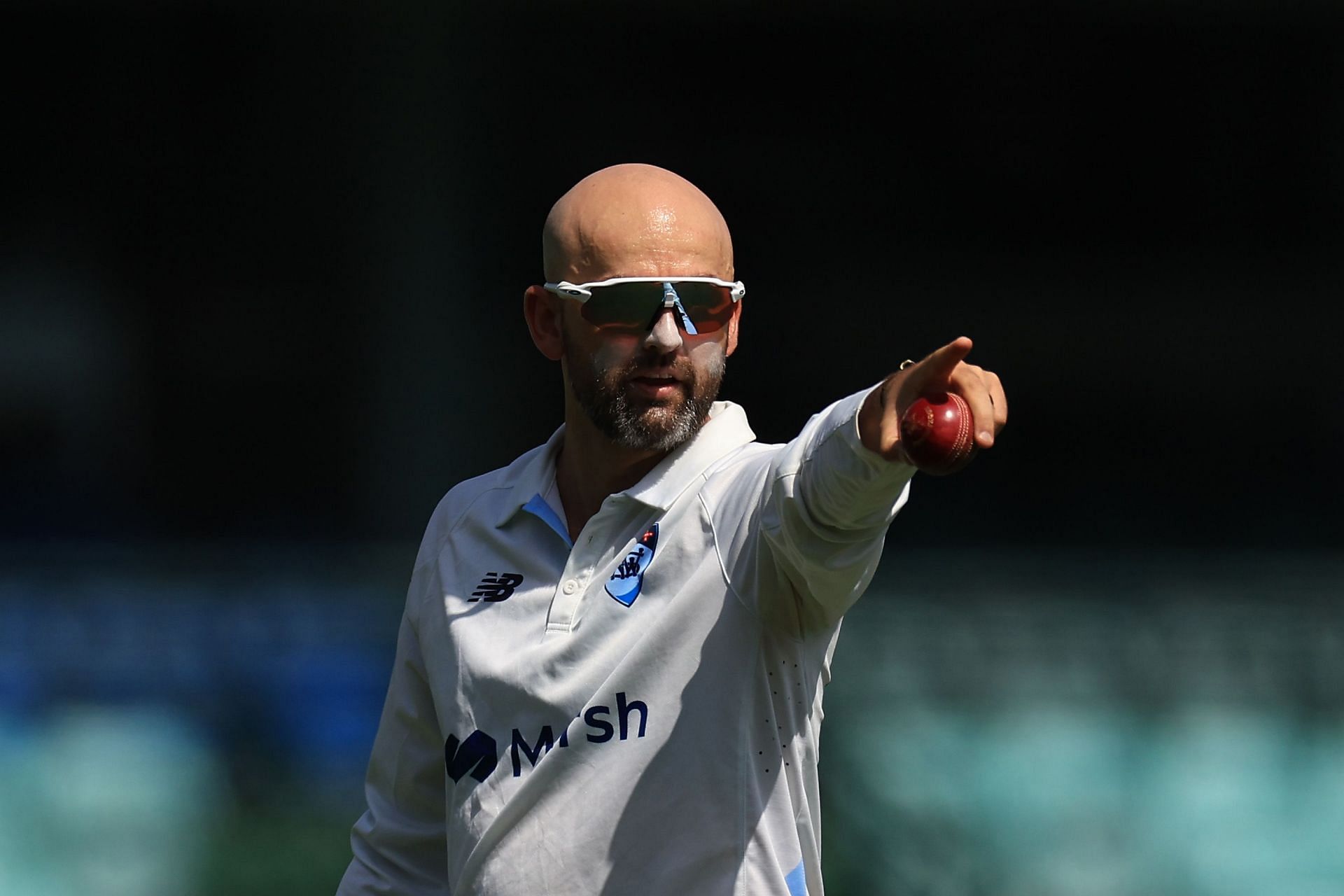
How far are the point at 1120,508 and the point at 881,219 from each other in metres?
1.73

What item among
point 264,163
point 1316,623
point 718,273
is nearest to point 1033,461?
point 1316,623

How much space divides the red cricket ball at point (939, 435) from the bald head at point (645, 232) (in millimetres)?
649

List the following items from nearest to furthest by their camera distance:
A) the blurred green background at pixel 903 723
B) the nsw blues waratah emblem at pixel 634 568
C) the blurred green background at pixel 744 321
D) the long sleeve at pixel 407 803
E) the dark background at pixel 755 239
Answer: the nsw blues waratah emblem at pixel 634 568
the long sleeve at pixel 407 803
the blurred green background at pixel 903 723
the blurred green background at pixel 744 321
the dark background at pixel 755 239

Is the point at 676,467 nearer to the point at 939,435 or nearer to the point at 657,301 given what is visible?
the point at 657,301

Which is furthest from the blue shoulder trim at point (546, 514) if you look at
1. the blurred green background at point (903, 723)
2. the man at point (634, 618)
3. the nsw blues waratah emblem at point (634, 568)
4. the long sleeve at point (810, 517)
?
the blurred green background at point (903, 723)

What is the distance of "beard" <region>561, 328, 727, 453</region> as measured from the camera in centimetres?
204

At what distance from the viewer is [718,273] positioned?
2105mm

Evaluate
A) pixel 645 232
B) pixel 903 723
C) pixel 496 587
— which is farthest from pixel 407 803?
pixel 903 723

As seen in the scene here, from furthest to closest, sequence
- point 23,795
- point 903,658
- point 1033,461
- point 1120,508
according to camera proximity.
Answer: point 1033,461 → point 1120,508 → point 903,658 → point 23,795

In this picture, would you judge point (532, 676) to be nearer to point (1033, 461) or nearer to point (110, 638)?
point (110, 638)

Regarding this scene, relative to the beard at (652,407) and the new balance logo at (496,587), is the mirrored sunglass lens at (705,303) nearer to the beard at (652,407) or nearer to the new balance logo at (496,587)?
the beard at (652,407)

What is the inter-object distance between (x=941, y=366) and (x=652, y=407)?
0.63 metres

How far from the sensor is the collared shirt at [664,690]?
1.83 m

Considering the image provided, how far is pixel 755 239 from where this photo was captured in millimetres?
7355
